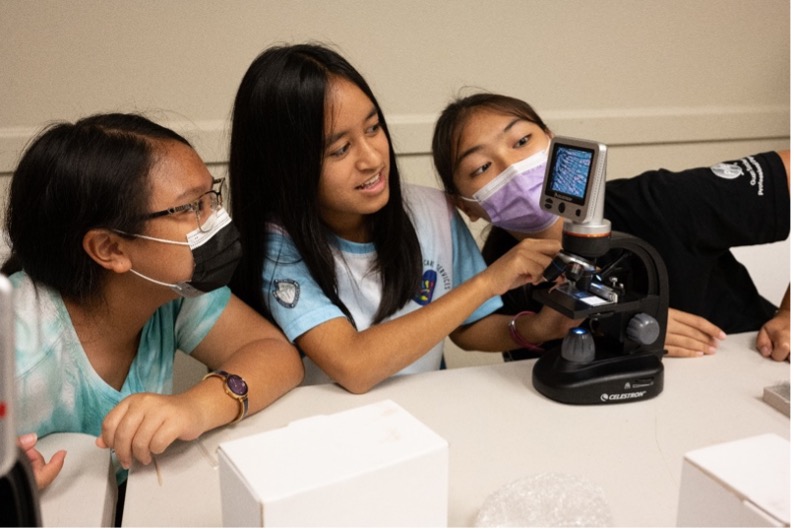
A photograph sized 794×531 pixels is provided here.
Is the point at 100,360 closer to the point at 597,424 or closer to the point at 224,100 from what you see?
the point at 597,424

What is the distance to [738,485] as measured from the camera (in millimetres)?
644

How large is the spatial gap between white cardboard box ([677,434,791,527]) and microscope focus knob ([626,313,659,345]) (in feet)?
1.67

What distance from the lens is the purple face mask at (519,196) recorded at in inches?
58.1

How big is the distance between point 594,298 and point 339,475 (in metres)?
0.62

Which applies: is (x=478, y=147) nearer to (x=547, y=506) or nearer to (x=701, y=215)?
(x=701, y=215)

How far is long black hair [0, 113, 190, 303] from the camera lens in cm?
113

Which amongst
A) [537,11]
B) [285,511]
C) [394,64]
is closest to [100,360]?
[285,511]

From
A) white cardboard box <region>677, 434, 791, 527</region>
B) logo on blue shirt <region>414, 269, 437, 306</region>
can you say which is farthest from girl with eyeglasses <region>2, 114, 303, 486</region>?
white cardboard box <region>677, 434, 791, 527</region>

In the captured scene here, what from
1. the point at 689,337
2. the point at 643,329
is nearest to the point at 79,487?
the point at 643,329

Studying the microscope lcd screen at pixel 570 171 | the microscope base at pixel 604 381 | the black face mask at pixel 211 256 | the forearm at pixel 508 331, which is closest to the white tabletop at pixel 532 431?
the microscope base at pixel 604 381

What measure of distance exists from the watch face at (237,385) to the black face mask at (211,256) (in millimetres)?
181

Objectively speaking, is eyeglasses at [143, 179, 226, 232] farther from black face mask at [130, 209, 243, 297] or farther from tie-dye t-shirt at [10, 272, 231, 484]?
tie-dye t-shirt at [10, 272, 231, 484]

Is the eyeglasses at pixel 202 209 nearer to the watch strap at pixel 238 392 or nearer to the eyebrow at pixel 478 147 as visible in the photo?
the watch strap at pixel 238 392

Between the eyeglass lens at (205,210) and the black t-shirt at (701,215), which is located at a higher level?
the eyeglass lens at (205,210)
